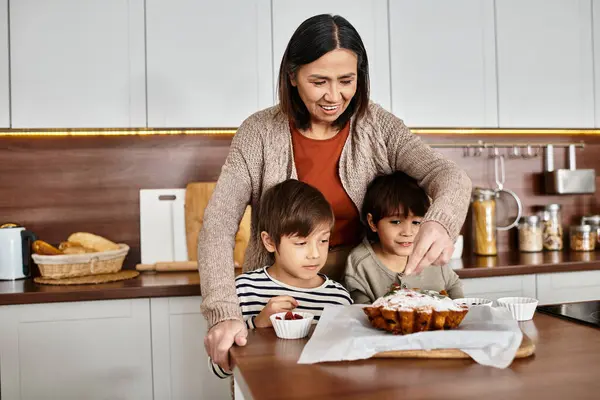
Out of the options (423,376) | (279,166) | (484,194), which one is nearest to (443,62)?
(484,194)

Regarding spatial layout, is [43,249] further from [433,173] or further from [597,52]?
[597,52]

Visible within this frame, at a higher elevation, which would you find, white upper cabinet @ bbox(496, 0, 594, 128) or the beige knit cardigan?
white upper cabinet @ bbox(496, 0, 594, 128)

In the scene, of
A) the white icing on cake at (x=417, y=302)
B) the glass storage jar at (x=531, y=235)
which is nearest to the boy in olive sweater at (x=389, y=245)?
the white icing on cake at (x=417, y=302)

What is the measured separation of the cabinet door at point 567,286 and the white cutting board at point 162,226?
1.37 meters

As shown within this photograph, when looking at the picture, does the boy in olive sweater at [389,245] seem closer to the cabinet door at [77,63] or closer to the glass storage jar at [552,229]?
the cabinet door at [77,63]

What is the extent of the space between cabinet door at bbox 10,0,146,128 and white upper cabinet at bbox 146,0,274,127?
0.06 metres

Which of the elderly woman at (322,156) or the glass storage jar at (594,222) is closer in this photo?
the elderly woman at (322,156)

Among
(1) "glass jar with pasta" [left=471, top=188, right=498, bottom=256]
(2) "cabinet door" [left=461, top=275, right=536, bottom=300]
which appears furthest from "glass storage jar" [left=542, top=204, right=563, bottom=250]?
(2) "cabinet door" [left=461, top=275, right=536, bottom=300]

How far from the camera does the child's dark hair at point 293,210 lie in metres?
1.41

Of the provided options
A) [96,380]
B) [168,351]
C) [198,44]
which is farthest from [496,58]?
[96,380]

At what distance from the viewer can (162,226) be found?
7.91ft

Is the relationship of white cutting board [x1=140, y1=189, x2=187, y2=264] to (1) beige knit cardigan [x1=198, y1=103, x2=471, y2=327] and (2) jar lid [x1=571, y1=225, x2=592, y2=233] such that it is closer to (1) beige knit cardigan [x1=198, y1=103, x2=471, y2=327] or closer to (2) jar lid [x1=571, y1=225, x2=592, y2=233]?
(1) beige knit cardigan [x1=198, y1=103, x2=471, y2=327]

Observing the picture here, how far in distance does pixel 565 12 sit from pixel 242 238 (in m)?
1.68

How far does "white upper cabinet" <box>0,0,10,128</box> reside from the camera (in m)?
2.13
